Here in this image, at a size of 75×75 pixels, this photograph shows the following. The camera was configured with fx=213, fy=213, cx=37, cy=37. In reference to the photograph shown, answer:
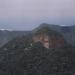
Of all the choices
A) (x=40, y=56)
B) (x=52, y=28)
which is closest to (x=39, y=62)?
(x=40, y=56)

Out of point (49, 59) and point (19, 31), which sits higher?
point (19, 31)

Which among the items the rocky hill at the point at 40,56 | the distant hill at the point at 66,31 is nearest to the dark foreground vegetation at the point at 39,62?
the rocky hill at the point at 40,56

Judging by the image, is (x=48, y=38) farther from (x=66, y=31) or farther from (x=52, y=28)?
(x=66, y=31)

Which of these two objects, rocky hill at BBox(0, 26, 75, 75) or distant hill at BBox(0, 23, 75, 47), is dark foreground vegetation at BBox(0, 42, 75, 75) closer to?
rocky hill at BBox(0, 26, 75, 75)

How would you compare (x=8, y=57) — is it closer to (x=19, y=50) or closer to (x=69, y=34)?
(x=19, y=50)

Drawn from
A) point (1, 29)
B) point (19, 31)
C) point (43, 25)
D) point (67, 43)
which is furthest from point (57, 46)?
point (1, 29)

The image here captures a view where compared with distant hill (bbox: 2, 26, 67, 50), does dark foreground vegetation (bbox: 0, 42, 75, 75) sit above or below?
below

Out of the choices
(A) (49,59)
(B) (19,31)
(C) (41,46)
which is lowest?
(A) (49,59)

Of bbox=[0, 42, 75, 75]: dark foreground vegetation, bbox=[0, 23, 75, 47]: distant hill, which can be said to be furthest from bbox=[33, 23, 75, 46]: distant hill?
bbox=[0, 42, 75, 75]: dark foreground vegetation
